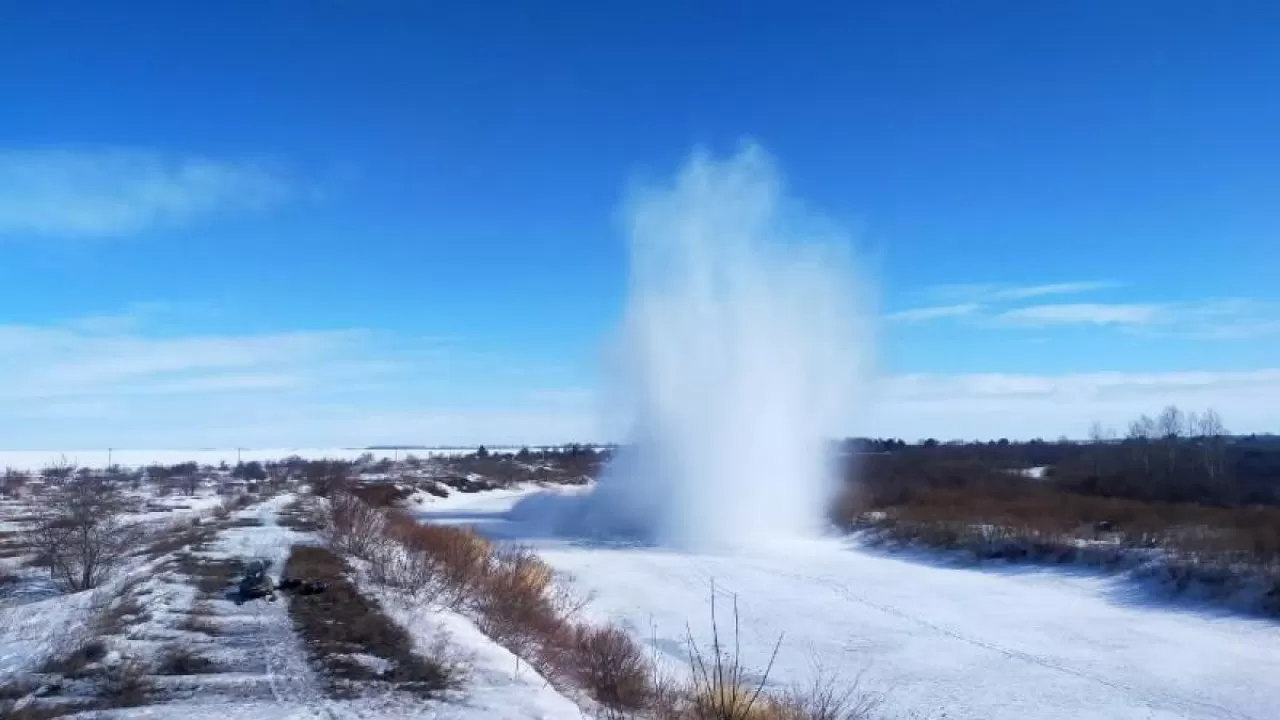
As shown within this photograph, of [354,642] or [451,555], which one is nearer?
[354,642]

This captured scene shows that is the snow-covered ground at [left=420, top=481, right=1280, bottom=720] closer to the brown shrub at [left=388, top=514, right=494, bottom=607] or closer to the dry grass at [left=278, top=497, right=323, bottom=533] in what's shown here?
the brown shrub at [left=388, top=514, right=494, bottom=607]

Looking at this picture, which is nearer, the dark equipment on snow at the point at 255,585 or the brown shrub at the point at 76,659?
the brown shrub at the point at 76,659

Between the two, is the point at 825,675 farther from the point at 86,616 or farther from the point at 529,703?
the point at 86,616

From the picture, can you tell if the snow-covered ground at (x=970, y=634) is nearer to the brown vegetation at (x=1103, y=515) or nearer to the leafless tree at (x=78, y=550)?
the brown vegetation at (x=1103, y=515)

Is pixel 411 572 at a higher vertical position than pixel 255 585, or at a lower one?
higher

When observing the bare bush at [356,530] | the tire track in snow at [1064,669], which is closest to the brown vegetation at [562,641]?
the bare bush at [356,530]

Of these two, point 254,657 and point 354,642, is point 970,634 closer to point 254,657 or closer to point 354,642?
point 354,642

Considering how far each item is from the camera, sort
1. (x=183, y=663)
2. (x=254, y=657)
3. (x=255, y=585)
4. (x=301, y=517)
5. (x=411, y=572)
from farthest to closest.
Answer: (x=301, y=517) < (x=411, y=572) < (x=255, y=585) < (x=254, y=657) < (x=183, y=663)

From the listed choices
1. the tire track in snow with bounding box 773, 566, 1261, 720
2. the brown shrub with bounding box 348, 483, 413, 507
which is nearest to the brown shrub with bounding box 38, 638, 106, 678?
the tire track in snow with bounding box 773, 566, 1261, 720

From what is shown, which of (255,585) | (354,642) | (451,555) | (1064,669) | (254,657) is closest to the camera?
(254,657)

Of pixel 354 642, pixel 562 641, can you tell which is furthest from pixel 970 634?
pixel 354 642
